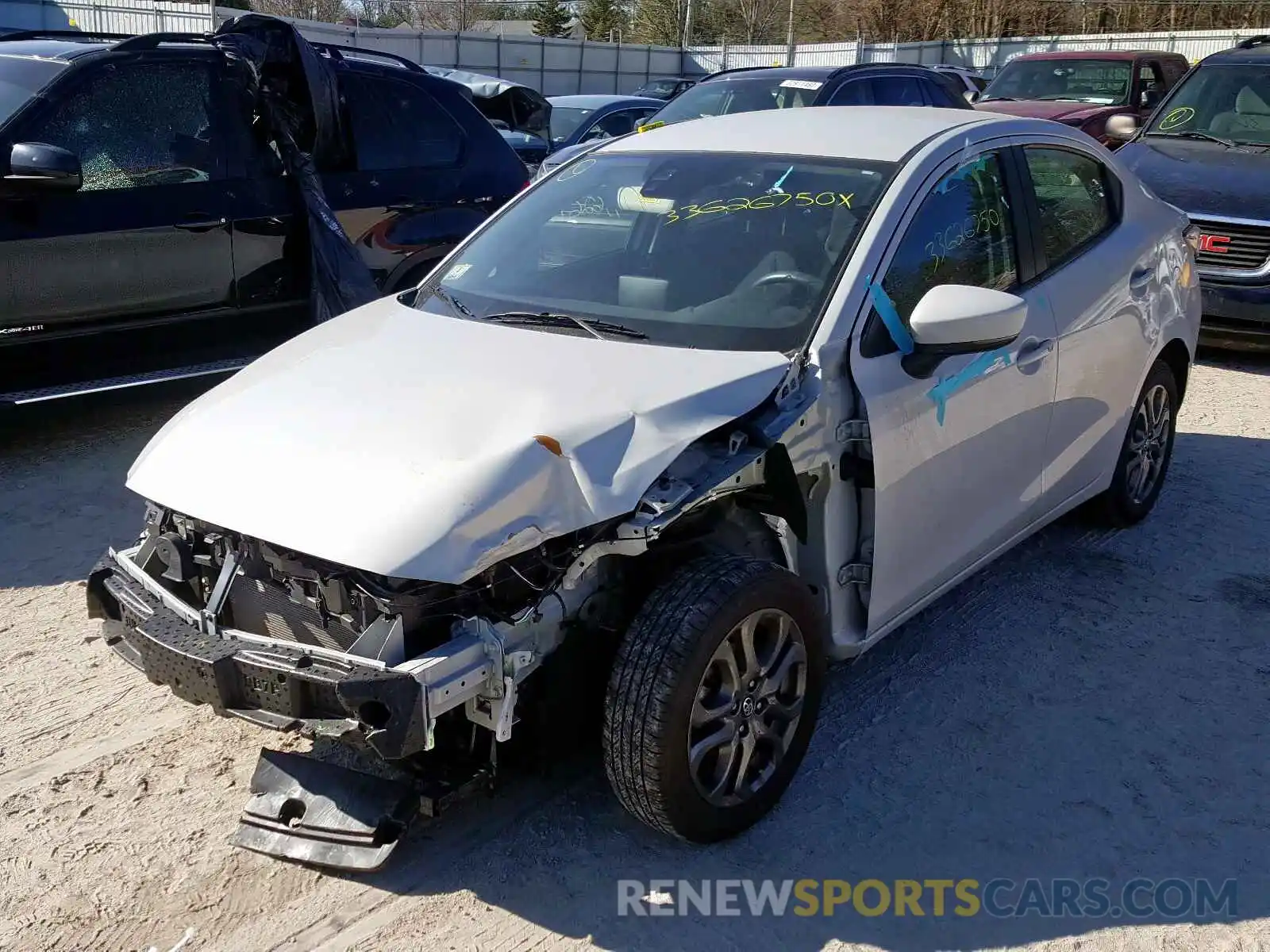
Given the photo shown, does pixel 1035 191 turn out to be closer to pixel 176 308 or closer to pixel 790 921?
pixel 790 921

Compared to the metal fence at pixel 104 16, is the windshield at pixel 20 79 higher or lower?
lower

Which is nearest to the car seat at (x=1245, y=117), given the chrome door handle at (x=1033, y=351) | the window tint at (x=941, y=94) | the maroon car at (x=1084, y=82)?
the window tint at (x=941, y=94)

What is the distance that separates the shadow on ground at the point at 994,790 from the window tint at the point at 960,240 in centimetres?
130

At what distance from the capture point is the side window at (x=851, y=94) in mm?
11227

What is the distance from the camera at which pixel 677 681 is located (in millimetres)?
2873

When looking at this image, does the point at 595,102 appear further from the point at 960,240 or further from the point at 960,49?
the point at 960,49

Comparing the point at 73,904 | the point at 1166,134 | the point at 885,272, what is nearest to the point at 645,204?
the point at 885,272

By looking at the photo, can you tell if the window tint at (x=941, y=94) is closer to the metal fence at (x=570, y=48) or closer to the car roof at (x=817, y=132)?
the car roof at (x=817, y=132)

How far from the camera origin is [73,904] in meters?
2.95

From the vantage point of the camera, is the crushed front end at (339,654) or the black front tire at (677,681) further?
the black front tire at (677,681)

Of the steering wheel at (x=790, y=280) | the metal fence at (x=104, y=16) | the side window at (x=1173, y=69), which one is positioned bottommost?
the steering wheel at (x=790, y=280)

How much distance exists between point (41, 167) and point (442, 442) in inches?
143

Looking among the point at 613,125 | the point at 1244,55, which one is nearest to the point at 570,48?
the point at 613,125

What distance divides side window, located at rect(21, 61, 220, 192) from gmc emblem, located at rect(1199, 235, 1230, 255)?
21.4ft
